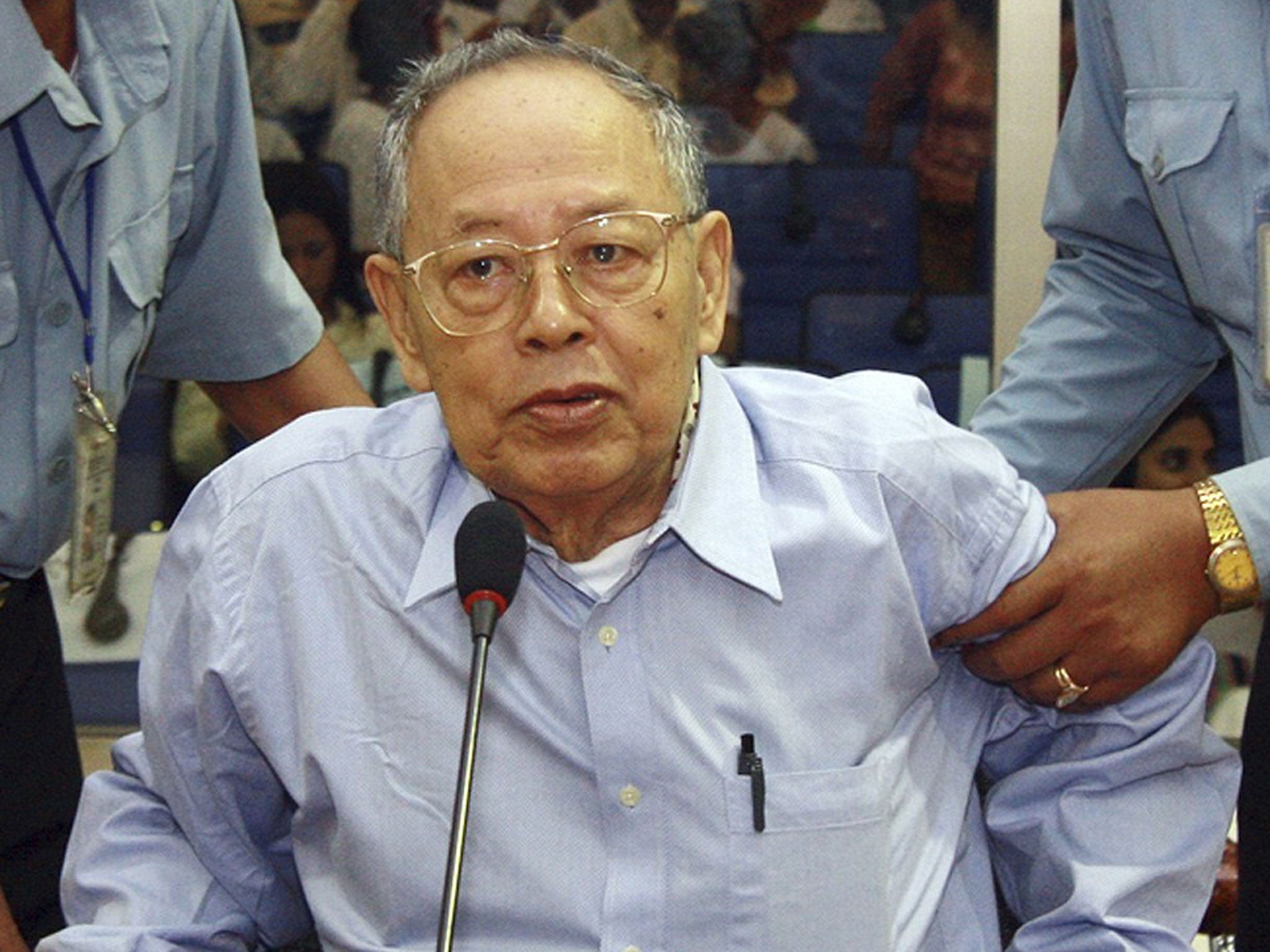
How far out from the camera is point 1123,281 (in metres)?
2.04

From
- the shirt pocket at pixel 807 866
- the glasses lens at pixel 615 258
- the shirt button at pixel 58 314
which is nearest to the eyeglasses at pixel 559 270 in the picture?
the glasses lens at pixel 615 258

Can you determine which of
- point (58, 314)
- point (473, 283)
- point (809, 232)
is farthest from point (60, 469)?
point (809, 232)

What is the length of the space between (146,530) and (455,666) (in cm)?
253

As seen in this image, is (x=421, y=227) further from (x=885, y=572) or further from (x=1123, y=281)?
(x=1123, y=281)

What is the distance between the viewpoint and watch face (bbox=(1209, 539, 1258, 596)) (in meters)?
1.47

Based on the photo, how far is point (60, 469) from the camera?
1920 mm

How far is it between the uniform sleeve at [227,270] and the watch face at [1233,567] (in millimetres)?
1272

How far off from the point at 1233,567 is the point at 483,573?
27.2 inches

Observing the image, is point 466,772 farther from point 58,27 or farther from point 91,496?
point 58,27

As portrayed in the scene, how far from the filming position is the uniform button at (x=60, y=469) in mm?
1908

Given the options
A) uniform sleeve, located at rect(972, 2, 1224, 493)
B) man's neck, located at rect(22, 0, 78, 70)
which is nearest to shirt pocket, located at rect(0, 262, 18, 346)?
man's neck, located at rect(22, 0, 78, 70)

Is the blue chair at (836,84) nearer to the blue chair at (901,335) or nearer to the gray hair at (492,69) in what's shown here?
the blue chair at (901,335)

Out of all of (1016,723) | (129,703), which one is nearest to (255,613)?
(1016,723)

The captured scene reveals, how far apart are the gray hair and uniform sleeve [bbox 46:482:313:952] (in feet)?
1.07
